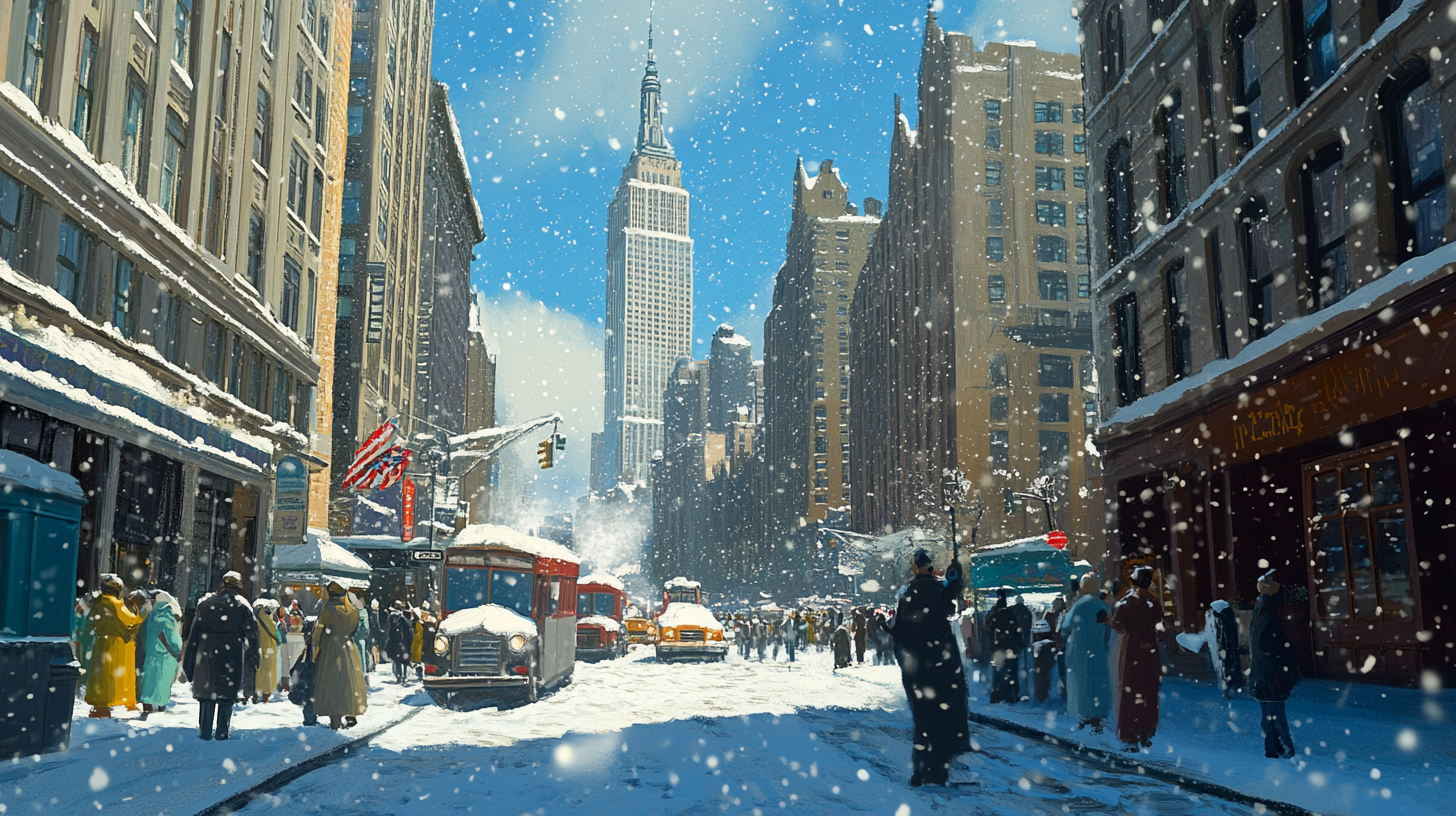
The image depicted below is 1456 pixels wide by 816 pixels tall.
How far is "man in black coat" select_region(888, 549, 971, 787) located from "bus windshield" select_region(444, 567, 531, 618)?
35.5 ft

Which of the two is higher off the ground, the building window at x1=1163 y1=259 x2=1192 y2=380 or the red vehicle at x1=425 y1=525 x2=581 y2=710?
the building window at x1=1163 y1=259 x2=1192 y2=380

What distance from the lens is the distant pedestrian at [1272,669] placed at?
36.6ft

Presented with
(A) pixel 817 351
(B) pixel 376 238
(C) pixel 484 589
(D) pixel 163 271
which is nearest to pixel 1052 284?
(B) pixel 376 238

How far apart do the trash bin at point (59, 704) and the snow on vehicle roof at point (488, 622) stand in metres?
7.18

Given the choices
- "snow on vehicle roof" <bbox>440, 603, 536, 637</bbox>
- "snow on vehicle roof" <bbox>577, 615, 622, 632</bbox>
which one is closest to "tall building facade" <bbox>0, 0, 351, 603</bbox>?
"snow on vehicle roof" <bbox>440, 603, 536, 637</bbox>

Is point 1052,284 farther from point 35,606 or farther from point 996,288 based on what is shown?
point 35,606

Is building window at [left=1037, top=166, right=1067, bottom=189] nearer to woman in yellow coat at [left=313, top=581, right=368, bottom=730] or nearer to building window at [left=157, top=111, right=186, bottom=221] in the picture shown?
building window at [left=157, top=111, right=186, bottom=221]

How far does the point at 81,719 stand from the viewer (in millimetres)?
15609

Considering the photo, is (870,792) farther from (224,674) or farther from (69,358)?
(69,358)

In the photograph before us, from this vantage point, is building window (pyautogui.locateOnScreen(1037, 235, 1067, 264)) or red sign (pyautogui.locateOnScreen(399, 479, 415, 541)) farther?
building window (pyautogui.locateOnScreen(1037, 235, 1067, 264))

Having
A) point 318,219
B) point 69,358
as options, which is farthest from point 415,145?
point 69,358

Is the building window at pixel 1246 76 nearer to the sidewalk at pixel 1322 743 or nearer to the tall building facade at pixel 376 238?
the sidewalk at pixel 1322 743

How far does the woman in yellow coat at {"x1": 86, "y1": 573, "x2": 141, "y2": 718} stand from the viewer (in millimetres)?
15367

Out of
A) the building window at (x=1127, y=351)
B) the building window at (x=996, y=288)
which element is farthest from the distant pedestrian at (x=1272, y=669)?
the building window at (x=996, y=288)
